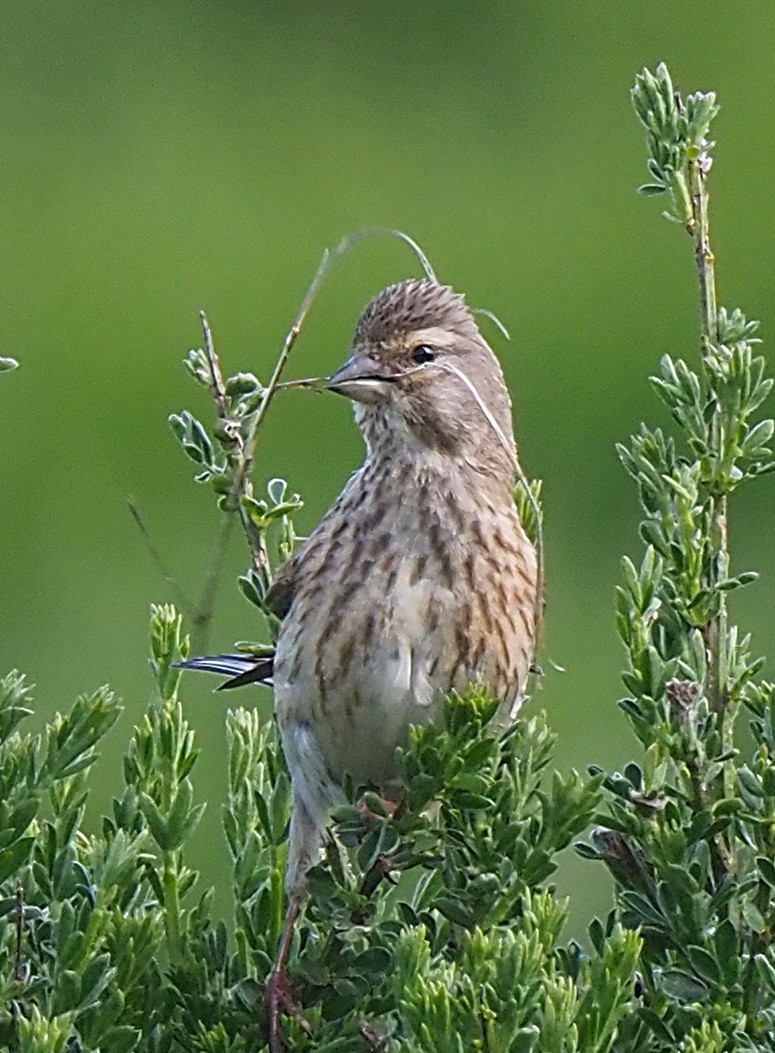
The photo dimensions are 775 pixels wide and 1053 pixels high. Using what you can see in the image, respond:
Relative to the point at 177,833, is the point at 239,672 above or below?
above

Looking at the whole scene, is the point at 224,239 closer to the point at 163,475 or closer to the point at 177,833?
the point at 163,475

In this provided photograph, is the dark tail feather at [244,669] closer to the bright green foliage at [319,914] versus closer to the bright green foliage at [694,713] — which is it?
the bright green foliage at [319,914]

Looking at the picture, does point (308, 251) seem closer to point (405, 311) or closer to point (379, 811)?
point (405, 311)

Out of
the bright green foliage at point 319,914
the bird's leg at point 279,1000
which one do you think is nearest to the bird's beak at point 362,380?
the bright green foliage at point 319,914

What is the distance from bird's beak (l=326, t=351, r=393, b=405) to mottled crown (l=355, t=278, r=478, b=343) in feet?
0.11

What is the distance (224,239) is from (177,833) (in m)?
7.35

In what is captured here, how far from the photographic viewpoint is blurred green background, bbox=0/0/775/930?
8.17m

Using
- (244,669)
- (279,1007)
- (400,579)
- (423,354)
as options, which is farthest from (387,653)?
(279,1007)

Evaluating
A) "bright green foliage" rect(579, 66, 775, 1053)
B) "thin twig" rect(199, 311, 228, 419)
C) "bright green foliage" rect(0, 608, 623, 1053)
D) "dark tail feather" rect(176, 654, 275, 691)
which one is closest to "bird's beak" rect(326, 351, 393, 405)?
"dark tail feather" rect(176, 654, 275, 691)

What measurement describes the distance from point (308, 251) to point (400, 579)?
6.31m

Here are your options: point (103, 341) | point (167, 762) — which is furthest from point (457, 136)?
point (167, 762)

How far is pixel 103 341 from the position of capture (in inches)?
371

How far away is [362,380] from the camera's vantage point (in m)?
3.87

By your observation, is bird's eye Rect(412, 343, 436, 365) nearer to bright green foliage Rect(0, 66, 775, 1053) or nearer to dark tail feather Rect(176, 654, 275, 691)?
dark tail feather Rect(176, 654, 275, 691)
